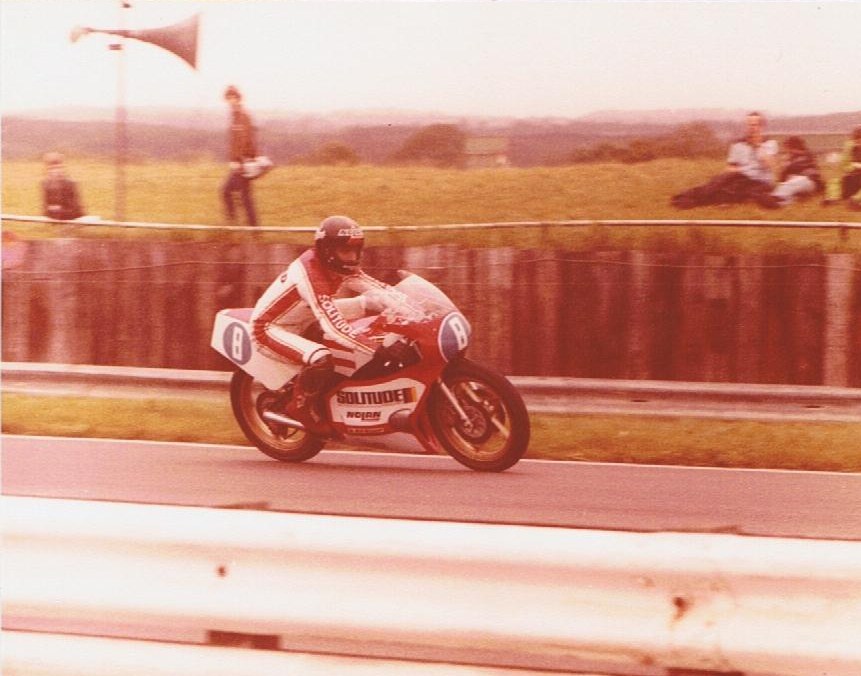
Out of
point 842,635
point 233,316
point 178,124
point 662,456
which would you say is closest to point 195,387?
point 233,316

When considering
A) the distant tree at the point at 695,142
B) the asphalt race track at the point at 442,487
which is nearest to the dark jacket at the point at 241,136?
the asphalt race track at the point at 442,487

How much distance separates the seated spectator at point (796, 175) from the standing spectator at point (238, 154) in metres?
1.27

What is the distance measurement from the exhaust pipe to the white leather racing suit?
0.15 meters

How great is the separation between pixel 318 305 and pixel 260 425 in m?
0.36

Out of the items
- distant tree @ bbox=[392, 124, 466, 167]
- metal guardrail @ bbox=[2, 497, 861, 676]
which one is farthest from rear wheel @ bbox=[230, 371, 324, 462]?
distant tree @ bbox=[392, 124, 466, 167]

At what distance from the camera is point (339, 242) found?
102 inches

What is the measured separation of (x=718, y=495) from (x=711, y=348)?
14.3 inches

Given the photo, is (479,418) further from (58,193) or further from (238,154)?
(58,193)

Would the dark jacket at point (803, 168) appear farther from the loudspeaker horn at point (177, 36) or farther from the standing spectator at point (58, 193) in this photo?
the standing spectator at point (58, 193)

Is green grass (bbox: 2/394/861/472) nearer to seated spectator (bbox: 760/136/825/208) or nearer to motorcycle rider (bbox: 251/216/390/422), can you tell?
motorcycle rider (bbox: 251/216/390/422)

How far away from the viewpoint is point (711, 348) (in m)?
2.47

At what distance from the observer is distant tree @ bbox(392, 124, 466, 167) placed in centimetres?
252

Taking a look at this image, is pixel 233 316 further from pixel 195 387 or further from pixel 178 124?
pixel 178 124

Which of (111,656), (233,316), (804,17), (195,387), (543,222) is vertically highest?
(804,17)
